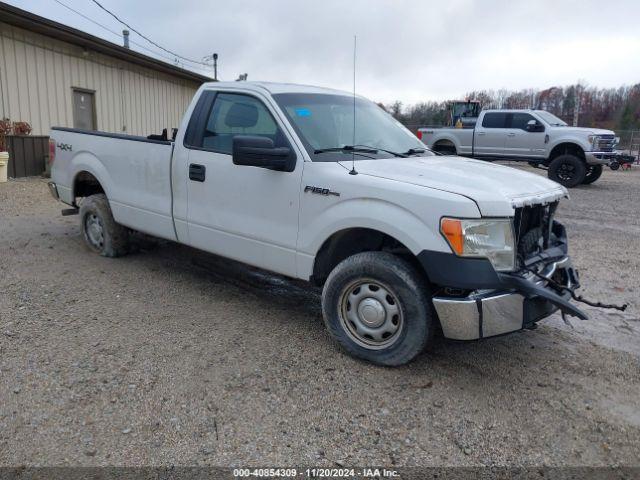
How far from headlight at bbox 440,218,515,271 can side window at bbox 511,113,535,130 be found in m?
13.6

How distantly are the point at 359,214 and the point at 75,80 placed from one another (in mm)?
13286

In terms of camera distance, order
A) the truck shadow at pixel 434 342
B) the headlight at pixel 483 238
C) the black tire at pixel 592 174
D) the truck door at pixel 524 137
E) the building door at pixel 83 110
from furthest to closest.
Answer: the truck door at pixel 524 137, the black tire at pixel 592 174, the building door at pixel 83 110, the truck shadow at pixel 434 342, the headlight at pixel 483 238

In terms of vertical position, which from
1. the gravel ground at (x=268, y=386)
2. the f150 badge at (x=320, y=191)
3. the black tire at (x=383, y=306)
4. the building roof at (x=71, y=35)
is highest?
the building roof at (x=71, y=35)

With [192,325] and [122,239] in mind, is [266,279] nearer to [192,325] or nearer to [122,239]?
[192,325]

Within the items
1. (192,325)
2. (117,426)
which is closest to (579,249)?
(192,325)

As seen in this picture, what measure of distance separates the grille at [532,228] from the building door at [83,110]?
13.7 meters

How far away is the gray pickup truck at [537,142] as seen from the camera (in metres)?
14.1

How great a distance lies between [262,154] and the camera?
12.6 feet

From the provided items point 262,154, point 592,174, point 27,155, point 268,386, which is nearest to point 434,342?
point 268,386

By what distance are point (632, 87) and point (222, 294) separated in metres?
66.1

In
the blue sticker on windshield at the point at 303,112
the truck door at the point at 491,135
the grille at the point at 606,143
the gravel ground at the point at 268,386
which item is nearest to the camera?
the gravel ground at the point at 268,386

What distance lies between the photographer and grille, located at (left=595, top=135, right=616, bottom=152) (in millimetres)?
14070

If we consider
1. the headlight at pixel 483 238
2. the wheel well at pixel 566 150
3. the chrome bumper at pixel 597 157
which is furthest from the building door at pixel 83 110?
the headlight at pixel 483 238

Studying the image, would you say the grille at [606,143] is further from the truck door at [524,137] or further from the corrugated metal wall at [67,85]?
the corrugated metal wall at [67,85]
